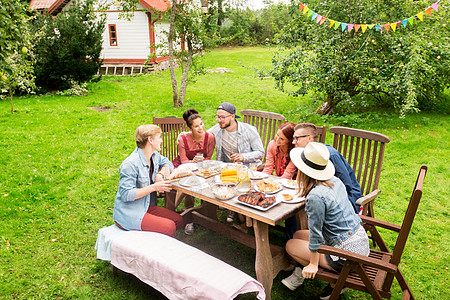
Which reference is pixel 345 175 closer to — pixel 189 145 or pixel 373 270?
pixel 373 270

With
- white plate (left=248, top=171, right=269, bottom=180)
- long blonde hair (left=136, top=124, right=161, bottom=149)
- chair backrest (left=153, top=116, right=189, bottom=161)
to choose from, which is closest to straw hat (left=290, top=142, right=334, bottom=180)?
white plate (left=248, top=171, right=269, bottom=180)

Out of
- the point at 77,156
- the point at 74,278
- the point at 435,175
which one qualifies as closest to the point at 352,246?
the point at 74,278

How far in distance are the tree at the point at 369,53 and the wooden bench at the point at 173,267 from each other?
21.2 ft

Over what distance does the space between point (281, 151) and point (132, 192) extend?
196 cm

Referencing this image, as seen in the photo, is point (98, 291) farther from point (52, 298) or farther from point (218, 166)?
point (218, 166)

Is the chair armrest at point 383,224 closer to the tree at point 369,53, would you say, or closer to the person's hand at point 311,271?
the person's hand at point 311,271

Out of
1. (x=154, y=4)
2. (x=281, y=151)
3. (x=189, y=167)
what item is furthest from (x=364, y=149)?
(x=154, y=4)

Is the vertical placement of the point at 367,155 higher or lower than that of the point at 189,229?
higher

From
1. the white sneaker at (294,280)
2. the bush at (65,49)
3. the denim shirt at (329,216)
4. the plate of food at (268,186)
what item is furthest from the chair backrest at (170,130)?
the bush at (65,49)

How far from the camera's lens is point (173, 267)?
3029 millimetres

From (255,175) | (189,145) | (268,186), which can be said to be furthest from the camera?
(189,145)

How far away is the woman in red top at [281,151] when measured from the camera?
14.3ft

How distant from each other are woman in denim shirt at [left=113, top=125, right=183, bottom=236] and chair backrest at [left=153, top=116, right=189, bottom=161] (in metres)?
1.61

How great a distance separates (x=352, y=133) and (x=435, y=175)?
2.79 meters
